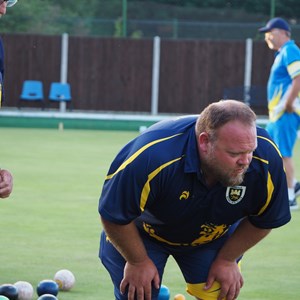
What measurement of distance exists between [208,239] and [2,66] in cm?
168

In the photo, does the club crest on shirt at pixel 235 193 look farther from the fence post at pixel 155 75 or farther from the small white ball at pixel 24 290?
the fence post at pixel 155 75

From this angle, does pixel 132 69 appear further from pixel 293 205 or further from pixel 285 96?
pixel 293 205

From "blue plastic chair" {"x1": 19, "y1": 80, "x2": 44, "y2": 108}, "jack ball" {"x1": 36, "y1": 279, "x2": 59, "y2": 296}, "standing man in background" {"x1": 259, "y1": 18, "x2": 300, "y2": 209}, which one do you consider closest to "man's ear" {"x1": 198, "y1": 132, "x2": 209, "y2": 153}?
"jack ball" {"x1": 36, "y1": 279, "x2": 59, "y2": 296}

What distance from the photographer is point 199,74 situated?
3030 cm

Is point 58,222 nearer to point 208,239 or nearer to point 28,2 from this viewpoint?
point 208,239

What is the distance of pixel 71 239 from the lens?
9906 mm

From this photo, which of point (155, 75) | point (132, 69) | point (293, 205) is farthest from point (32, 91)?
point (293, 205)

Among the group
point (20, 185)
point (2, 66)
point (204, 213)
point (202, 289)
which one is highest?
point (2, 66)

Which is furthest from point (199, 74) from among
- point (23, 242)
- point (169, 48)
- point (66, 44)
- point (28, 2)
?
point (23, 242)

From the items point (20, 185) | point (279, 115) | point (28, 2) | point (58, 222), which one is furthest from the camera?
point (28, 2)

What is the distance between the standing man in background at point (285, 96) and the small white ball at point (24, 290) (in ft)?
18.3

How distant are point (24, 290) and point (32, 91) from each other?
23440 mm

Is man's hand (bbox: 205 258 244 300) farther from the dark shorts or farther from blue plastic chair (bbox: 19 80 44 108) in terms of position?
blue plastic chair (bbox: 19 80 44 108)

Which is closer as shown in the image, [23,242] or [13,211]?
[23,242]
